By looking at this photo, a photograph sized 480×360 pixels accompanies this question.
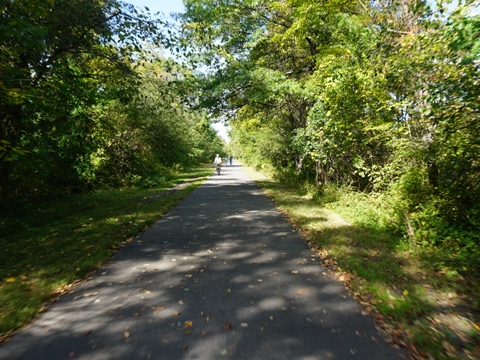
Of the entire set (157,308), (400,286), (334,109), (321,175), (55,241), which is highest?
(334,109)

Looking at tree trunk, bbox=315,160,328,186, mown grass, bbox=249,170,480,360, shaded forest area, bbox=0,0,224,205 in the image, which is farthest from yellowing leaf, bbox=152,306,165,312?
tree trunk, bbox=315,160,328,186

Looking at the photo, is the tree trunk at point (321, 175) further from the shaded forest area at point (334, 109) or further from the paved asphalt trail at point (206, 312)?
the paved asphalt trail at point (206, 312)

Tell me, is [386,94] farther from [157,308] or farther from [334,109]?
[157,308]

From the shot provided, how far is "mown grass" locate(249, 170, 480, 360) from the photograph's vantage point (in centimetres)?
291

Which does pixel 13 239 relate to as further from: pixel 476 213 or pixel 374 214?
pixel 476 213

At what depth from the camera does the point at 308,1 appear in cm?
968

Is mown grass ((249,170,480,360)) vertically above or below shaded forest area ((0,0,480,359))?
below

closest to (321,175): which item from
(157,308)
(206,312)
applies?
(206,312)

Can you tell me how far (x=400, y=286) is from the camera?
161 inches

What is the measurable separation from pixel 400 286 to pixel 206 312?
293cm

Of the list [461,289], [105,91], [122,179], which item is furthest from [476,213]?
[122,179]

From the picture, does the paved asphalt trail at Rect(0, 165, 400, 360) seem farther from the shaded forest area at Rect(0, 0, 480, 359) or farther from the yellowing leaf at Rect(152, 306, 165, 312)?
the shaded forest area at Rect(0, 0, 480, 359)

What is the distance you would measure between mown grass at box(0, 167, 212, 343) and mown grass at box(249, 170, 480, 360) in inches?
175

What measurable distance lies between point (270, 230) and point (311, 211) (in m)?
2.49
